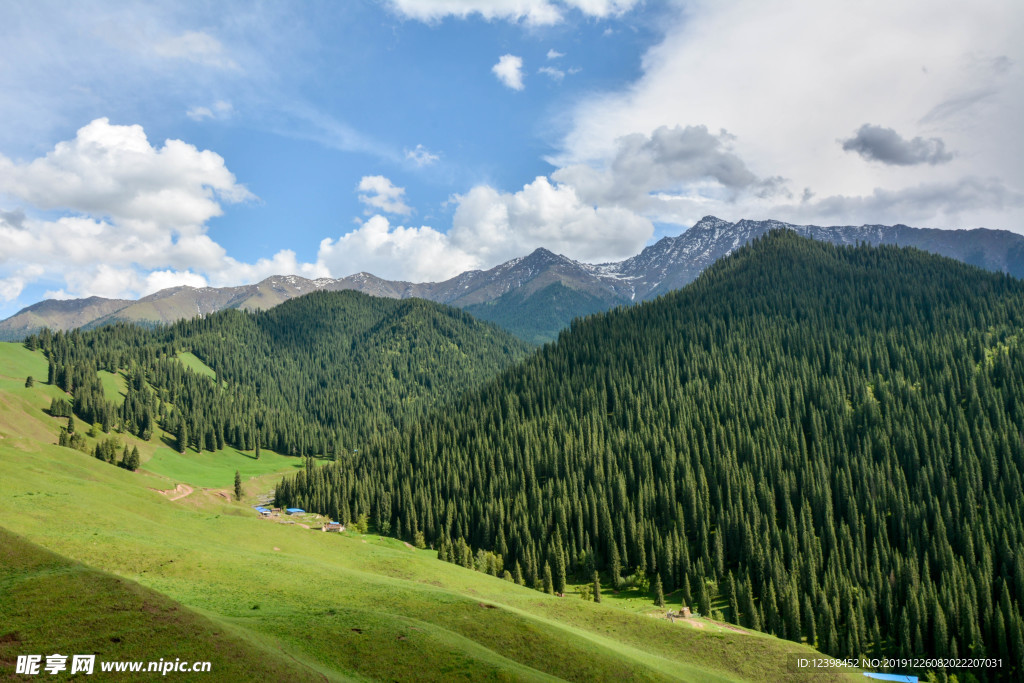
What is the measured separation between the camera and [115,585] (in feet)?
135

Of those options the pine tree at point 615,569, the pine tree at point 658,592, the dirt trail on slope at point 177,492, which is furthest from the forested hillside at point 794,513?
the dirt trail on slope at point 177,492

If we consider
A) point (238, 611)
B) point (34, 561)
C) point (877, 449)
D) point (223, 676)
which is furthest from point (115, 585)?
point (877, 449)

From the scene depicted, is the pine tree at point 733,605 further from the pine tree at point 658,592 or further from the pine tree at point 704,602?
the pine tree at point 658,592

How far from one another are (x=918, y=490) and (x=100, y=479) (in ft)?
653

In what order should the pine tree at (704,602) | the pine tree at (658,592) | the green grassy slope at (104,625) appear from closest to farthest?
the green grassy slope at (104,625) → the pine tree at (704,602) → the pine tree at (658,592)

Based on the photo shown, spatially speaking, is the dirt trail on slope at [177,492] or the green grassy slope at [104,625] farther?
the dirt trail on slope at [177,492]

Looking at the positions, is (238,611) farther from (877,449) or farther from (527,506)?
(877,449)

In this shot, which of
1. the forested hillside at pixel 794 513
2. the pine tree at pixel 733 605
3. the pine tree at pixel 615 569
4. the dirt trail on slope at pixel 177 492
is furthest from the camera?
the pine tree at pixel 615 569

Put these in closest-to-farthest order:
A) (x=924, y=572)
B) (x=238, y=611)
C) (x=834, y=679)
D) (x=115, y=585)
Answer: (x=115, y=585) < (x=238, y=611) < (x=834, y=679) < (x=924, y=572)

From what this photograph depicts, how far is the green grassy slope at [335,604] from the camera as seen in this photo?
48938mm

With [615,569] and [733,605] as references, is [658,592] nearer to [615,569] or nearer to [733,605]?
[615,569]

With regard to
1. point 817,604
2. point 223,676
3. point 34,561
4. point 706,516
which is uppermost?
point 34,561

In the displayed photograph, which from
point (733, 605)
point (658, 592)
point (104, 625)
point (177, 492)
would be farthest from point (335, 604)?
point (733, 605)

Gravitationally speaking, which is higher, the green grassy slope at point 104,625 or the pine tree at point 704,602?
the green grassy slope at point 104,625
